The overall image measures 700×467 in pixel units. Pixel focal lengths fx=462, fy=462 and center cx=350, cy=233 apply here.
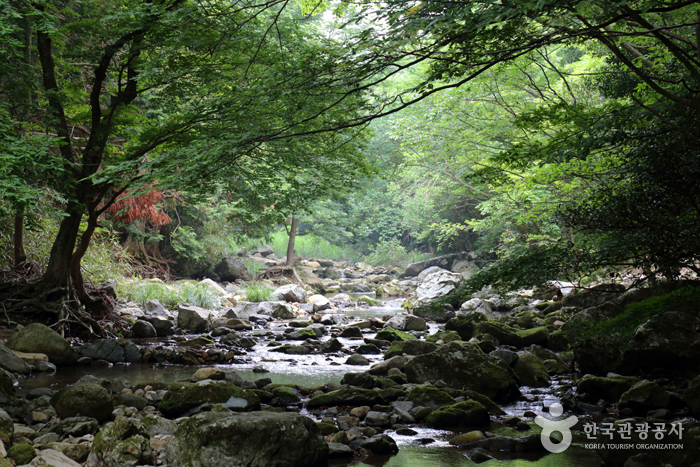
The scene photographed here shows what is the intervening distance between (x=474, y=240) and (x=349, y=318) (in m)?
14.0

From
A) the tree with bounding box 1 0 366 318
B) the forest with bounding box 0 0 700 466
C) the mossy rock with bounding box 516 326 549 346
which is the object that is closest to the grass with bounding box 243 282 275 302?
the forest with bounding box 0 0 700 466

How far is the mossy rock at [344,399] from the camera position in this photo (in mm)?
5843

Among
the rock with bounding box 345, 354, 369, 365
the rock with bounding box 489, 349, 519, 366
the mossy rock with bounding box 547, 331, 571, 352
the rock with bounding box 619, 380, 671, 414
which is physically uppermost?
the mossy rock with bounding box 547, 331, 571, 352

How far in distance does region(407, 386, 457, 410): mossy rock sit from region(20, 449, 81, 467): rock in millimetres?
3747

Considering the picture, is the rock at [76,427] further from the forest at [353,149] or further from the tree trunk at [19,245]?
the tree trunk at [19,245]

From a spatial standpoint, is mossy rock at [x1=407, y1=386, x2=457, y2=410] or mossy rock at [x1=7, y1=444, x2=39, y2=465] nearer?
mossy rock at [x1=7, y1=444, x2=39, y2=465]

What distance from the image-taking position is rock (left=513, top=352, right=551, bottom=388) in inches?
274

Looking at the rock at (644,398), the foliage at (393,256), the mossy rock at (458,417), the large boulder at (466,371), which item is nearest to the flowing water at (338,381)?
the mossy rock at (458,417)

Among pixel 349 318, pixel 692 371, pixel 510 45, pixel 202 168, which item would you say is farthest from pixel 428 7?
pixel 349 318

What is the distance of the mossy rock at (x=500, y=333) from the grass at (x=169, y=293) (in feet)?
26.8

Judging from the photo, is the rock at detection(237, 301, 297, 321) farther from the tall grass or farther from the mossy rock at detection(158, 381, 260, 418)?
the tall grass

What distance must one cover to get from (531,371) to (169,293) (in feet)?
34.7

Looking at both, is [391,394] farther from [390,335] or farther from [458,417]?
[390,335]

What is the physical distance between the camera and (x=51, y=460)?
3354 millimetres
